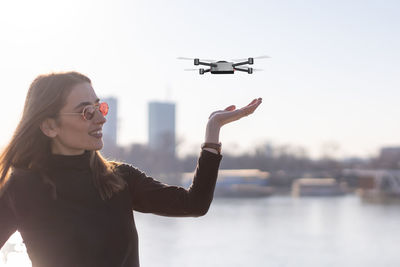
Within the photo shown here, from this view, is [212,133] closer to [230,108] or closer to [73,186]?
[230,108]

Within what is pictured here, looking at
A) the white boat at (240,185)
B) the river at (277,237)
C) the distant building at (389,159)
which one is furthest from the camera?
the distant building at (389,159)

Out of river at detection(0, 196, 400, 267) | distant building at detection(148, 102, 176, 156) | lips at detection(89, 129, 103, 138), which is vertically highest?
lips at detection(89, 129, 103, 138)

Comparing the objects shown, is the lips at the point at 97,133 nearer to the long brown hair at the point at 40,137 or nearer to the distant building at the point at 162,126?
the long brown hair at the point at 40,137

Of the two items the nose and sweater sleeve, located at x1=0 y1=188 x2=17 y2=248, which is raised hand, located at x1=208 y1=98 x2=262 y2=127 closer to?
the nose

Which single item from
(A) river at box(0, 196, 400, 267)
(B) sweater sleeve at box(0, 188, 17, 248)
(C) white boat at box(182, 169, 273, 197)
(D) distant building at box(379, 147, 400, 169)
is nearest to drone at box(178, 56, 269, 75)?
(B) sweater sleeve at box(0, 188, 17, 248)

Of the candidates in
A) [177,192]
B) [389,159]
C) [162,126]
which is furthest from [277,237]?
[389,159]

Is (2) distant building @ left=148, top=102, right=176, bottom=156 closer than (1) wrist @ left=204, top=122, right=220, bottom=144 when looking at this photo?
No

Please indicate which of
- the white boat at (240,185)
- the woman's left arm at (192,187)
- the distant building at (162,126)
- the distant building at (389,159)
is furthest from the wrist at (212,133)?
the distant building at (389,159)
